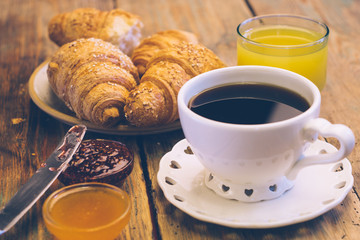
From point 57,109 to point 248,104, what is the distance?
618 millimetres

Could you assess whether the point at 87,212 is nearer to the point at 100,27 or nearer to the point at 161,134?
the point at 161,134

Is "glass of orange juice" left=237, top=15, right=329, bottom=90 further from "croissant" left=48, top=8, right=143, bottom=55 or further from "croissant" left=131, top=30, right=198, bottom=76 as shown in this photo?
"croissant" left=48, top=8, right=143, bottom=55

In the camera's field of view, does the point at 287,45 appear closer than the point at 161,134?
No

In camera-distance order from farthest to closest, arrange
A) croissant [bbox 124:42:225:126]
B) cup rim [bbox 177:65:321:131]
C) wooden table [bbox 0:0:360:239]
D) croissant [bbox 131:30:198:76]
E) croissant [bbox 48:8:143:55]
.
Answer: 1. croissant [bbox 48:8:143:55]
2. croissant [bbox 131:30:198:76]
3. croissant [bbox 124:42:225:126]
4. wooden table [bbox 0:0:360:239]
5. cup rim [bbox 177:65:321:131]

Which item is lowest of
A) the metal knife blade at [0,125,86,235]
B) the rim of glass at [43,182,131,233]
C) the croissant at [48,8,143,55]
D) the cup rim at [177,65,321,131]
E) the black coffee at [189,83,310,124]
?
the croissant at [48,8,143,55]

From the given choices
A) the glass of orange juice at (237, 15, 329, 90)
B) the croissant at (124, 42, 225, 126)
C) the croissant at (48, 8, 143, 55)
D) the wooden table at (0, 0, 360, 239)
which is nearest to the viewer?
the wooden table at (0, 0, 360, 239)

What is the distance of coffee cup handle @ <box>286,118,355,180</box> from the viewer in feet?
2.84

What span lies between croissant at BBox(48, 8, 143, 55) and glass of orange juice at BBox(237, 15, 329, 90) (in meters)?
0.42

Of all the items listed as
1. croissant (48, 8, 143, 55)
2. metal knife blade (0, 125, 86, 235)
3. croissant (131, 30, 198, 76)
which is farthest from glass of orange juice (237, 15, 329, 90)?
metal knife blade (0, 125, 86, 235)

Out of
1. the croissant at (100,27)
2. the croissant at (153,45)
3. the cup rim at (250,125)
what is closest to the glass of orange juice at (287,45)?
Answer: the croissant at (153,45)

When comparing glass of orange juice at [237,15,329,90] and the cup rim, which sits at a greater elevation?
the cup rim

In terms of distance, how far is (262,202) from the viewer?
965mm

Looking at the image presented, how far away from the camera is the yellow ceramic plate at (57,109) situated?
1250mm

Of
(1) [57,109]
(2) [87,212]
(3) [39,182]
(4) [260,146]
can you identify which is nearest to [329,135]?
(4) [260,146]
